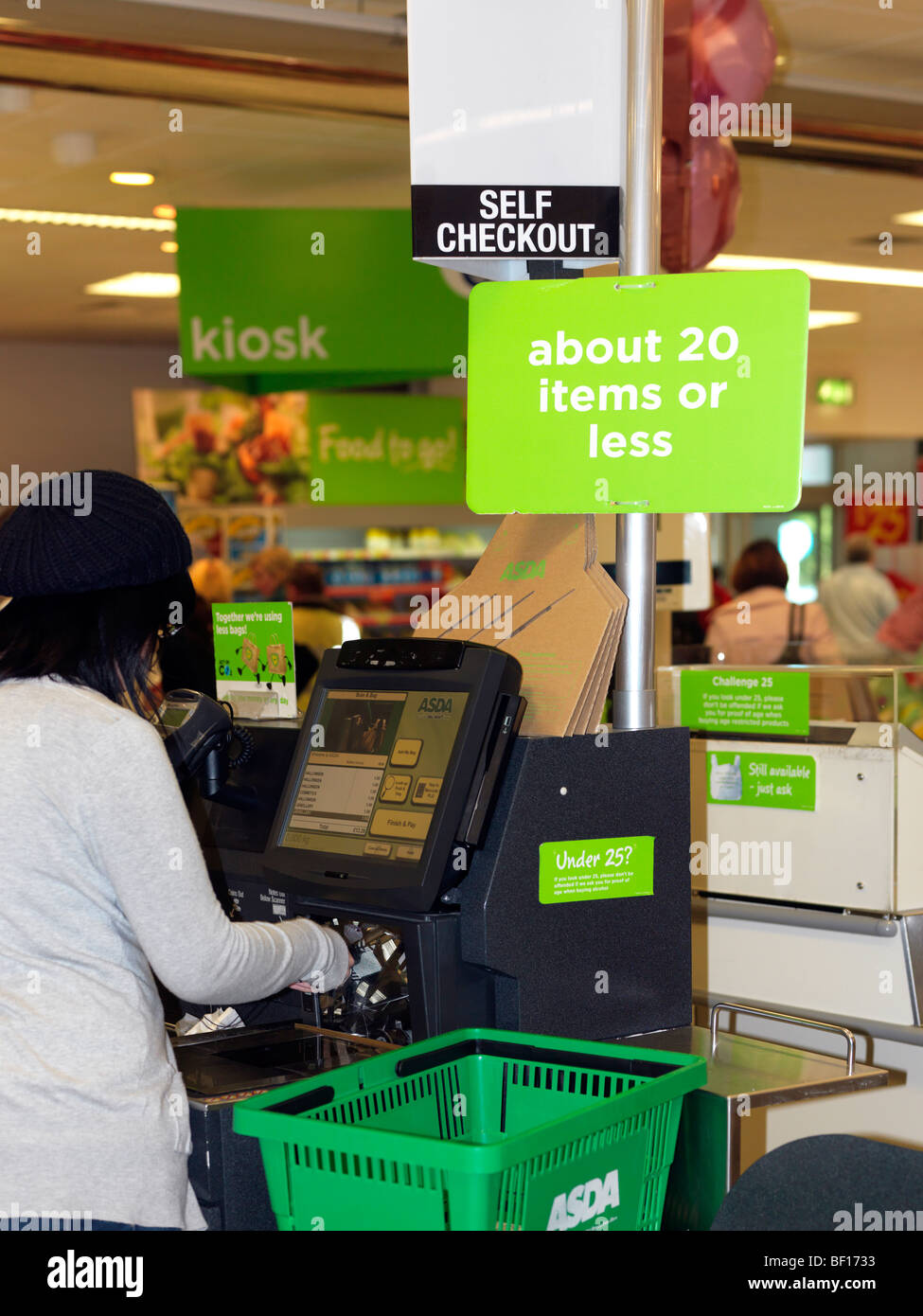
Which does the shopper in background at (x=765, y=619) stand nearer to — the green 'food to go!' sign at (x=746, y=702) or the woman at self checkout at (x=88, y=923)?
the green 'food to go!' sign at (x=746, y=702)

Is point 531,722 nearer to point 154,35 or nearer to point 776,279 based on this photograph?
point 776,279

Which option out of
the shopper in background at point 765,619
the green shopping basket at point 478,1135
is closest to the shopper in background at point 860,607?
the shopper in background at point 765,619

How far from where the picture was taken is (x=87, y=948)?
4.94 ft

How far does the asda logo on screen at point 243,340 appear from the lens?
578 cm

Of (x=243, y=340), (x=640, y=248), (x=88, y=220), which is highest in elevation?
(x=88, y=220)

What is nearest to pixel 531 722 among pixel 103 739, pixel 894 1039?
pixel 103 739

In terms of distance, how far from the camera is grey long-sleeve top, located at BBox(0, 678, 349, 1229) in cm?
147

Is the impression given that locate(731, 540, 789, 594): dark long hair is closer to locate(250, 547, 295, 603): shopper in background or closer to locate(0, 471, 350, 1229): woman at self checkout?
locate(250, 547, 295, 603): shopper in background

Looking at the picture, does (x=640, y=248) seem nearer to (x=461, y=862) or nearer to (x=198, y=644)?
(x=461, y=862)

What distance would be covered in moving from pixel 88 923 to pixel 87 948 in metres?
0.03

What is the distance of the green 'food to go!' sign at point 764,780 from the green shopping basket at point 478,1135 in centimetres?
138

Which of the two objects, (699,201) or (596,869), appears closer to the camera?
(596,869)

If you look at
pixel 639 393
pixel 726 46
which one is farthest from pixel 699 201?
pixel 639 393

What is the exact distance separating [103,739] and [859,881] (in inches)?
70.2
